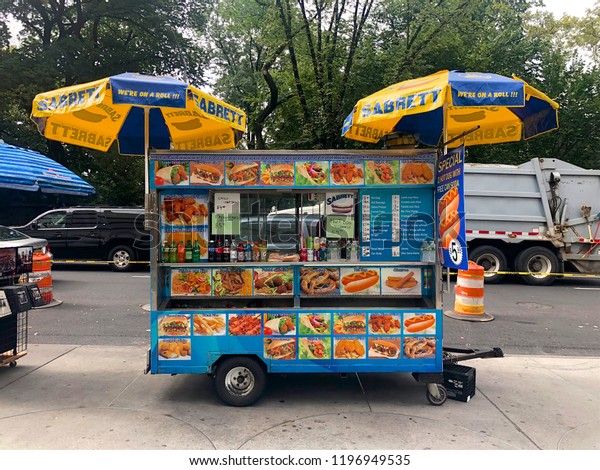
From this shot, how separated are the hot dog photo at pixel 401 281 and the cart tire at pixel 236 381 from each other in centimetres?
149

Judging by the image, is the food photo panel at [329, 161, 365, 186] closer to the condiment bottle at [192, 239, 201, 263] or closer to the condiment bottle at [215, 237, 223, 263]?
the condiment bottle at [215, 237, 223, 263]

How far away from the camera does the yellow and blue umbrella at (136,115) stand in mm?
4145

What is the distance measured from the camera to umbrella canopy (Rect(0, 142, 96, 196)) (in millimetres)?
9539

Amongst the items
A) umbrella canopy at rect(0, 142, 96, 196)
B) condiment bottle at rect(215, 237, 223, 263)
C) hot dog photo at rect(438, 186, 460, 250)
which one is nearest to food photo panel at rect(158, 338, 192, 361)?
condiment bottle at rect(215, 237, 223, 263)

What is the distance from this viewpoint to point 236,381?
4.47m

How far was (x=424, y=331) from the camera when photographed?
452 cm

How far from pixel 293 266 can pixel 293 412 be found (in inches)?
54.4

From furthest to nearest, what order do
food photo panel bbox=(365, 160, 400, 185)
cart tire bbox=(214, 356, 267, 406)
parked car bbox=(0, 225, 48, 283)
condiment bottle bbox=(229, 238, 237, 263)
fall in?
1. parked car bbox=(0, 225, 48, 283)
2. condiment bottle bbox=(229, 238, 237, 263)
3. food photo panel bbox=(365, 160, 400, 185)
4. cart tire bbox=(214, 356, 267, 406)

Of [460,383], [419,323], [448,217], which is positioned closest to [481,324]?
[460,383]

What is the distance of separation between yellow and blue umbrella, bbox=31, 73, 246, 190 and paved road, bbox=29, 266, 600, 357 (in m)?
2.96

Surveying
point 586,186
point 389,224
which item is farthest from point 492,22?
point 389,224

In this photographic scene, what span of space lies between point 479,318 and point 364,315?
4.60 metres

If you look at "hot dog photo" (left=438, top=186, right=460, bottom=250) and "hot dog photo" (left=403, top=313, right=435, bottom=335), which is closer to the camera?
"hot dog photo" (left=438, top=186, right=460, bottom=250)

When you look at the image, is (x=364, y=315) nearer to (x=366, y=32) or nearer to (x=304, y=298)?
(x=304, y=298)
